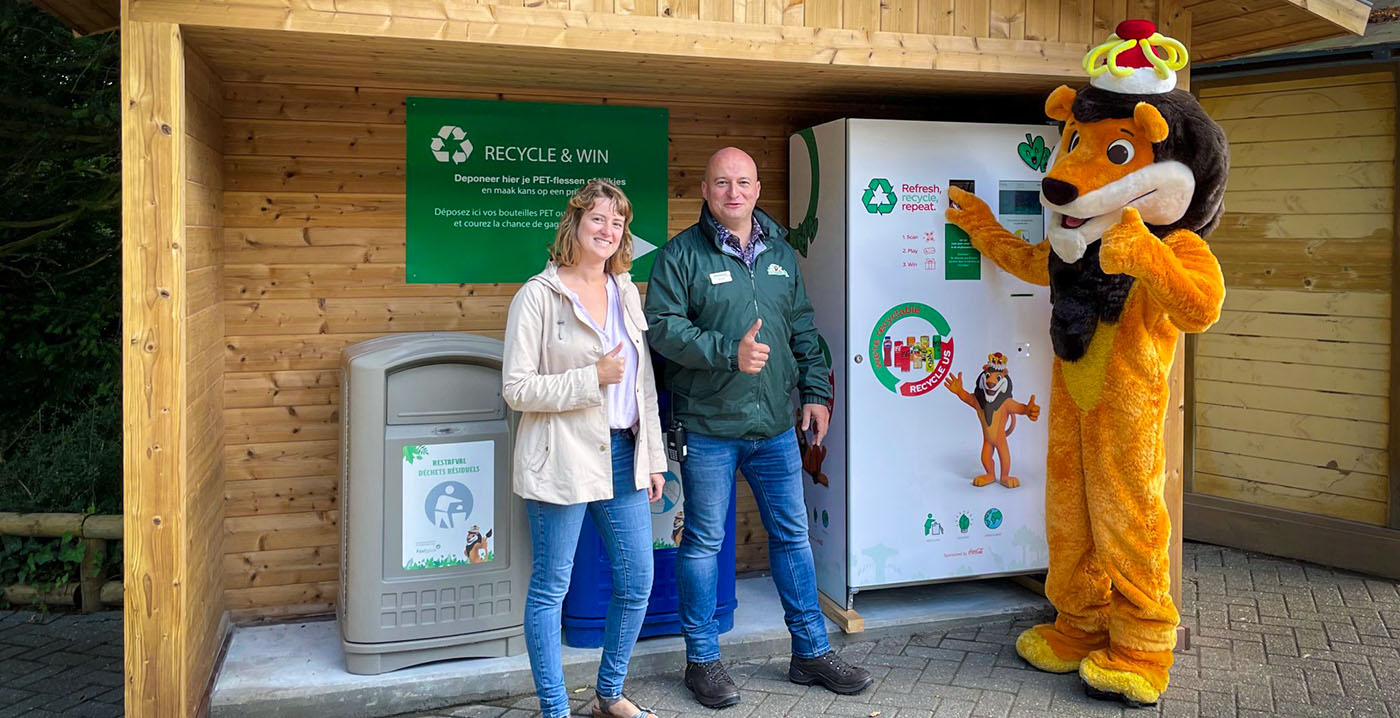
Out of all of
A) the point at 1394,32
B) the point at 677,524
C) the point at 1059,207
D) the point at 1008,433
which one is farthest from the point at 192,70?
the point at 1394,32

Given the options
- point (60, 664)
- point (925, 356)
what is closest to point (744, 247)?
point (925, 356)

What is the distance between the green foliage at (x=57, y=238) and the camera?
21.1 ft

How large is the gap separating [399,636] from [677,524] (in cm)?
111

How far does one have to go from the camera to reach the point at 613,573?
355 cm

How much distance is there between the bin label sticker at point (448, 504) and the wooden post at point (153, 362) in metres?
0.82

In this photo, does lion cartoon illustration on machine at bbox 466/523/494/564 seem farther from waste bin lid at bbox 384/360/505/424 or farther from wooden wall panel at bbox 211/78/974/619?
wooden wall panel at bbox 211/78/974/619

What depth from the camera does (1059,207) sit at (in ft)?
12.8

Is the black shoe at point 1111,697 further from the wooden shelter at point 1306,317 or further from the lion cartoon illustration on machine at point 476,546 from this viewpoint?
the wooden shelter at point 1306,317

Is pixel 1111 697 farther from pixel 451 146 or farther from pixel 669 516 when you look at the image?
pixel 451 146

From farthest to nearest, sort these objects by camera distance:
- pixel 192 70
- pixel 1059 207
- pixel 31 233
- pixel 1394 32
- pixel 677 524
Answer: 1. pixel 31 233
2. pixel 1394 32
3. pixel 677 524
4. pixel 1059 207
5. pixel 192 70

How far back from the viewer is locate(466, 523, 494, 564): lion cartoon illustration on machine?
4.02 meters

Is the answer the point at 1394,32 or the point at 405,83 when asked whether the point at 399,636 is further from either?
the point at 1394,32

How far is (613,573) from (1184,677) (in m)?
2.23

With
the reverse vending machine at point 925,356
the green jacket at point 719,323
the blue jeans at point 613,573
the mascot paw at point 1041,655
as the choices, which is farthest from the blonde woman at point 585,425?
the mascot paw at point 1041,655
